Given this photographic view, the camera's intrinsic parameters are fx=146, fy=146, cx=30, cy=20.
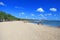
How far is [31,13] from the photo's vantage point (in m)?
2.86

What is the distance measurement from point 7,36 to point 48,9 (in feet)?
3.05

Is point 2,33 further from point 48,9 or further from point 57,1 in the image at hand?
point 57,1

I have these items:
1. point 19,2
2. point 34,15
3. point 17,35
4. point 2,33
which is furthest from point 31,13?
point 2,33

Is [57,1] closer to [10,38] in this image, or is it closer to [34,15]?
[34,15]

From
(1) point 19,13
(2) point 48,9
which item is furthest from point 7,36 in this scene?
(2) point 48,9

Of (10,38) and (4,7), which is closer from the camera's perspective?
(10,38)

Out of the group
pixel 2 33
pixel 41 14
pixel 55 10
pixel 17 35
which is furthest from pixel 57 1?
pixel 2 33

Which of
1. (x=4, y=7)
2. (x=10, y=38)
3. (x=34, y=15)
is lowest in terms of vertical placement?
(x=10, y=38)

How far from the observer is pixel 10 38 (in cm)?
257

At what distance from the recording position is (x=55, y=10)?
2.78m

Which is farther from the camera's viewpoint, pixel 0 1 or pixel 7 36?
pixel 0 1

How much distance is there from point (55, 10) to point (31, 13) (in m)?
0.47

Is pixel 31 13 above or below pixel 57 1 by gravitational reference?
below

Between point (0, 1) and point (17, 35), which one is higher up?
point (0, 1)
